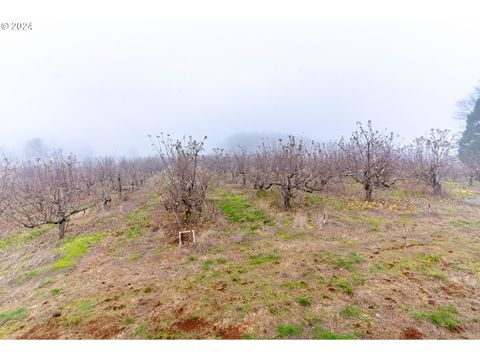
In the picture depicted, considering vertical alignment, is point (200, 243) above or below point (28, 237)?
above

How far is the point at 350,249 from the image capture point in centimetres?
606

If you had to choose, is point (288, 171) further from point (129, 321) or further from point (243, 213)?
point (129, 321)

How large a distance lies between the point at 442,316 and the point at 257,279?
3028mm

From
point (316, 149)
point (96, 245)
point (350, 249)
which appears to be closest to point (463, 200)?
point (316, 149)

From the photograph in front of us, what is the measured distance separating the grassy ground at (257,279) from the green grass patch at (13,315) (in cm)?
3

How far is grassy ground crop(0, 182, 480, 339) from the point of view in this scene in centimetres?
348

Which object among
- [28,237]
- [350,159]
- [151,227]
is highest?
[350,159]

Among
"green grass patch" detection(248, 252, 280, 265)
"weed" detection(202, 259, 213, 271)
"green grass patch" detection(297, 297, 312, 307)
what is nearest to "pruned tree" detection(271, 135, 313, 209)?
"green grass patch" detection(248, 252, 280, 265)

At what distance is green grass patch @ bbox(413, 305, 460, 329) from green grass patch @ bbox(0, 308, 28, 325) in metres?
6.69

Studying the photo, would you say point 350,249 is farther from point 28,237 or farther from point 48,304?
point 28,237

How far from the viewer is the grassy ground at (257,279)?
3.48 metres

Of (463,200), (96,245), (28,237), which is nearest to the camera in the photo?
(96,245)

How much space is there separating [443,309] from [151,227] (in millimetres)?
8150

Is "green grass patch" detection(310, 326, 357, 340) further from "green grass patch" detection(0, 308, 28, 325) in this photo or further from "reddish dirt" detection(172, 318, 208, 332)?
"green grass patch" detection(0, 308, 28, 325)
